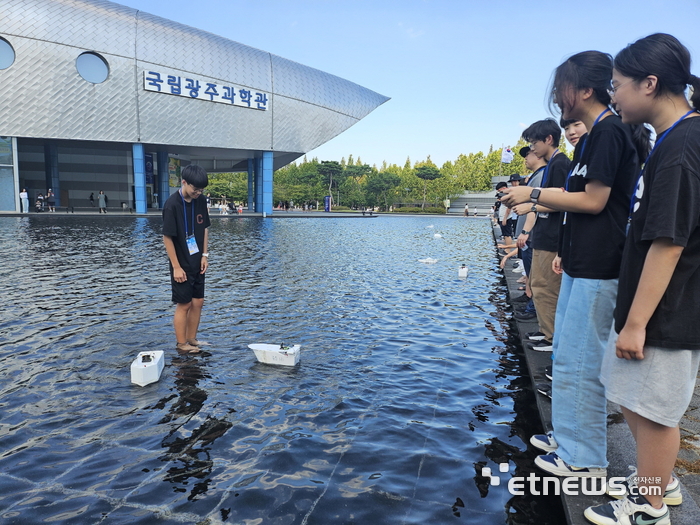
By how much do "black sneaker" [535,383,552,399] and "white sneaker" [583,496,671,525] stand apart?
1.52 m

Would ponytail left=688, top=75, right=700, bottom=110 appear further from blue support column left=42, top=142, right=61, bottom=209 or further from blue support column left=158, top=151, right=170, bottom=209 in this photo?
blue support column left=42, top=142, right=61, bottom=209

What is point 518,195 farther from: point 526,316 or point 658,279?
point 526,316

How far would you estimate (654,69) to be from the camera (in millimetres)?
1981

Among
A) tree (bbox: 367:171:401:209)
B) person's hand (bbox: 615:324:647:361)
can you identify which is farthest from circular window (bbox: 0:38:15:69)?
tree (bbox: 367:171:401:209)

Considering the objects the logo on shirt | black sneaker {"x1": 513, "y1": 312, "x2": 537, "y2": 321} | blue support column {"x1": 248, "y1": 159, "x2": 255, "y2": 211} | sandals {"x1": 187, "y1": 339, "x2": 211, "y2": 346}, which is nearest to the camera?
the logo on shirt

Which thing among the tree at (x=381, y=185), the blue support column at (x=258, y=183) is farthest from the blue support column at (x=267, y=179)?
the tree at (x=381, y=185)

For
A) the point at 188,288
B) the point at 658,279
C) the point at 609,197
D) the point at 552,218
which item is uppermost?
the point at 609,197

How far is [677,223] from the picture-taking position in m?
→ 1.81

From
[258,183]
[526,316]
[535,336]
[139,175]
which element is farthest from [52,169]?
[535,336]

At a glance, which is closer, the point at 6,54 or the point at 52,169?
the point at 6,54

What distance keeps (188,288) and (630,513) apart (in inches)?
167

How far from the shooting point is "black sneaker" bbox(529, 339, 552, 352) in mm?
4800

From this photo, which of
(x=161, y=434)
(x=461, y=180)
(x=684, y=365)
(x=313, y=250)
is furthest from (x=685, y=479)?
(x=461, y=180)

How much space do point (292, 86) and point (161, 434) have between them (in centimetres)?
3910
